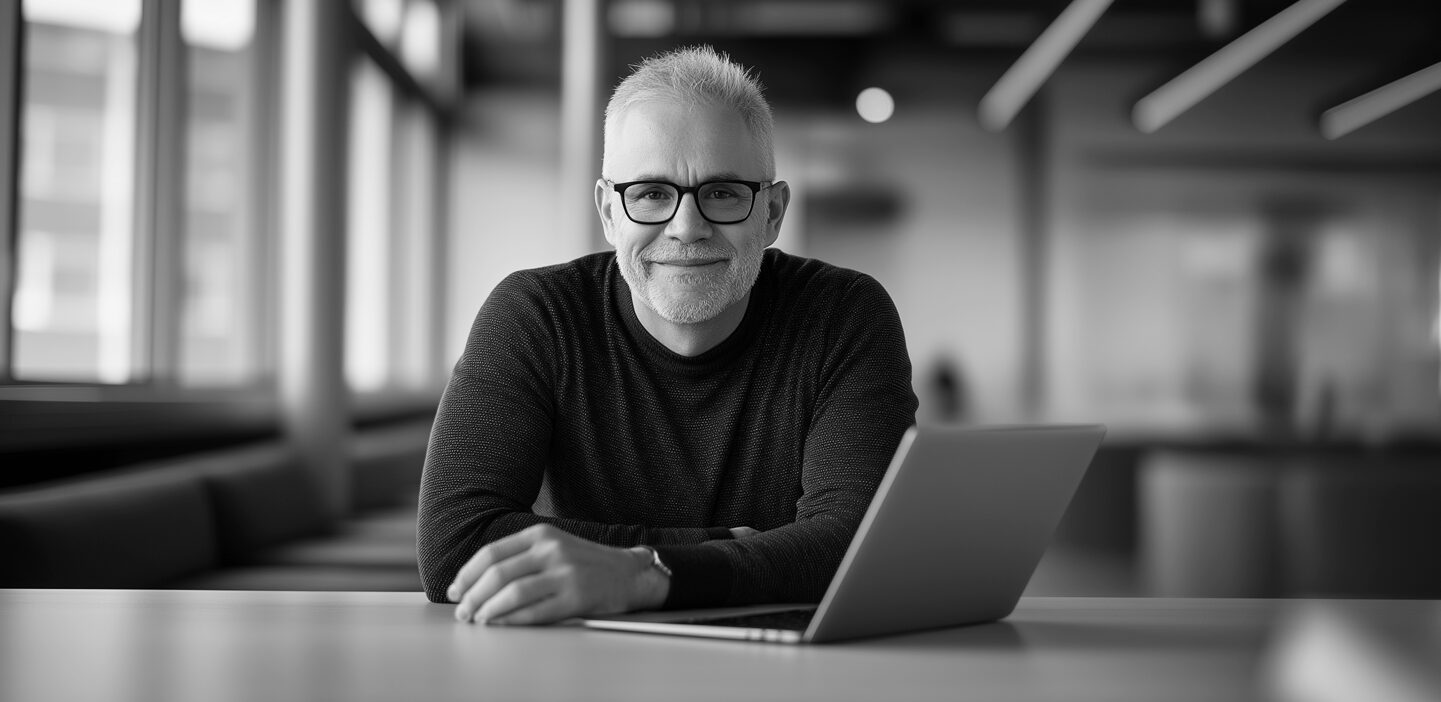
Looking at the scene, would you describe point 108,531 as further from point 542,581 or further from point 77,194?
point 542,581

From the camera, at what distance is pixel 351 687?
866mm

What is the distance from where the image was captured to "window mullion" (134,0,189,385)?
4.25 m

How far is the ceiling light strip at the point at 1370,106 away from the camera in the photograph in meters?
8.38

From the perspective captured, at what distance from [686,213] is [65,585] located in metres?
1.58

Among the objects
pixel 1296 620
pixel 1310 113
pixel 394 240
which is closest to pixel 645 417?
pixel 1296 620

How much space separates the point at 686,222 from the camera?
5.20 ft

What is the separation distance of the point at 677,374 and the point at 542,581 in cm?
63

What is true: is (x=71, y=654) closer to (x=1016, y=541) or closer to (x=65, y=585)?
(x=1016, y=541)

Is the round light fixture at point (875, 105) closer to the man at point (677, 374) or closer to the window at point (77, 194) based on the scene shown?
the window at point (77, 194)

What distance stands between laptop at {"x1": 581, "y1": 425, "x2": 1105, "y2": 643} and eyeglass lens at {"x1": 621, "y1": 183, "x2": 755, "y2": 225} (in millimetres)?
528

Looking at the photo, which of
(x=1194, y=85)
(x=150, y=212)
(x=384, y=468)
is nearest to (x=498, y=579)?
(x=150, y=212)

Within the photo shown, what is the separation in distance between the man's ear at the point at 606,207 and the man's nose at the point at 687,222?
104 millimetres

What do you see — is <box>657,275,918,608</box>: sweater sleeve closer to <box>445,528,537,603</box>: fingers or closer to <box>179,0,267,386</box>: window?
<box>445,528,537,603</box>: fingers

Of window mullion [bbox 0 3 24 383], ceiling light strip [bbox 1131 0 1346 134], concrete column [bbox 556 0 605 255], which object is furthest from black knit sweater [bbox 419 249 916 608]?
ceiling light strip [bbox 1131 0 1346 134]
